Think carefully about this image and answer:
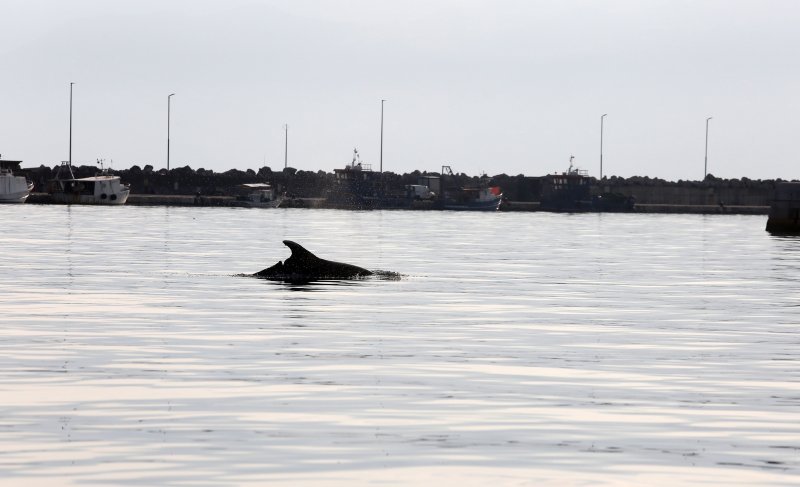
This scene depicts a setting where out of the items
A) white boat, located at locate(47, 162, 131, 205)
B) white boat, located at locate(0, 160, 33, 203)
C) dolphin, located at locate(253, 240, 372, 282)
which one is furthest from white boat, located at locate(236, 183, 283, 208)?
dolphin, located at locate(253, 240, 372, 282)

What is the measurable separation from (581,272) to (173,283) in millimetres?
14626

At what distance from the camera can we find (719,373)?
776 inches

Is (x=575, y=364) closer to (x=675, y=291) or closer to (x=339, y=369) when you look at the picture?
(x=339, y=369)

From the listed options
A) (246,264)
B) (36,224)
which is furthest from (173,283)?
(36,224)

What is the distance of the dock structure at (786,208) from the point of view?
299 ft

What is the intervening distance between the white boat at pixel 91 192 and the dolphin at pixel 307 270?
435 feet

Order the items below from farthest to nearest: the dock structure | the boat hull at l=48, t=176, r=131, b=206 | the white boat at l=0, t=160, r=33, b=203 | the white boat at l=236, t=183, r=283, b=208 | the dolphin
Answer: the white boat at l=236, t=183, r=283, b=208 → the boat hull at l=48, t=176, r=131, b=206 → the white boat at l=0, t=160, r=33, b=203 → the dock structure → the dolphin

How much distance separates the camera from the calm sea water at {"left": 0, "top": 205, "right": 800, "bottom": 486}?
42.1ft

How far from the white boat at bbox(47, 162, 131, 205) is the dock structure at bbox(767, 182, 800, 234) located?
93.4 meters

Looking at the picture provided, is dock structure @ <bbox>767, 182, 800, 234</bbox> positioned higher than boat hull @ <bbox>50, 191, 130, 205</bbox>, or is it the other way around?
dock structure @ <bbox>767, 182, 800, 234</bbox>

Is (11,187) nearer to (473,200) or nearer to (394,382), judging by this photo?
(473,200)

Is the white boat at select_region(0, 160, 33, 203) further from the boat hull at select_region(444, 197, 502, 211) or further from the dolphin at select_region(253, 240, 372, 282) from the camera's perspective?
the dolphin at select_region(253, 240, 372, 282)

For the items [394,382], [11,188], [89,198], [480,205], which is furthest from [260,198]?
[394,382]

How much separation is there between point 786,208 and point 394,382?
78000 mm
